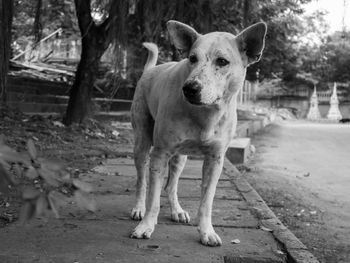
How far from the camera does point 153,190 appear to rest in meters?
3.13

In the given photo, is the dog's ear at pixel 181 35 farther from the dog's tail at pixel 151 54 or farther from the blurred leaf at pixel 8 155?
the blurred leaf at pixel 8 155

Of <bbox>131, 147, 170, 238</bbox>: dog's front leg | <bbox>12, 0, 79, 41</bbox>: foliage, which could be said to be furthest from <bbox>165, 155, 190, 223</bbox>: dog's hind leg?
<bbox>12, 0, 79, 41</bbox>: foliage

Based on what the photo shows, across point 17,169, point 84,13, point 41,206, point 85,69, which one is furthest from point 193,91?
point 85,69

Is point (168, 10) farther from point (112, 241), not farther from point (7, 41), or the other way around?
point (112, 241)

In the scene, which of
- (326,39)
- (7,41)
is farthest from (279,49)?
(326,39)

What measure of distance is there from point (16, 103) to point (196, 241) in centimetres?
736

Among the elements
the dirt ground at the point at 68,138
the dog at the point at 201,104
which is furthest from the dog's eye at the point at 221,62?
the dirt ground at the point at 68,138

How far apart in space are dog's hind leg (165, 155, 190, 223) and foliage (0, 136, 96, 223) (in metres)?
2.64

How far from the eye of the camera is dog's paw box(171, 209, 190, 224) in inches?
137

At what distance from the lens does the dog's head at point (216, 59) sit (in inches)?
101

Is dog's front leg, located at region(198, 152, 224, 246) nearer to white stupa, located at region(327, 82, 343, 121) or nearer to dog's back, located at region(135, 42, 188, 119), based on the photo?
dog's back, located at region(135, 42, 188, 119)

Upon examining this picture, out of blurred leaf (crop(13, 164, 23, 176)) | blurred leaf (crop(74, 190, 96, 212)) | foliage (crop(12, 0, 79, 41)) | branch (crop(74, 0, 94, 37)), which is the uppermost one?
foliage (crop(12, 0, 79, 41))

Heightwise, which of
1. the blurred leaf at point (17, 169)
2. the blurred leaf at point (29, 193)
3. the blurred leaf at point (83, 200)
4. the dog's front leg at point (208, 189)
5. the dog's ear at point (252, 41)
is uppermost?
the dog's ear at point (252, 41)

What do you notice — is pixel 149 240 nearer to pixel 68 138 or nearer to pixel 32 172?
pixel 32 172
